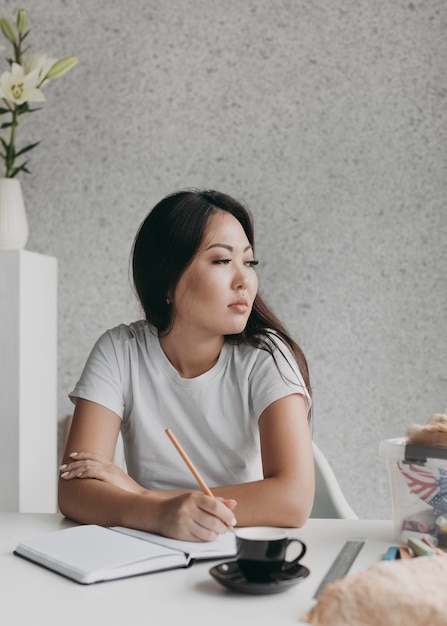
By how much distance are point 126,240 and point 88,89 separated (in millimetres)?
528

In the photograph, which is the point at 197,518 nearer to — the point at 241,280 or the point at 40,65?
the point at 241,280

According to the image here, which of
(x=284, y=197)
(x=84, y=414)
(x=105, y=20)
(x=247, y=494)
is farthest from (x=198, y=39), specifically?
(x=247, y=494)

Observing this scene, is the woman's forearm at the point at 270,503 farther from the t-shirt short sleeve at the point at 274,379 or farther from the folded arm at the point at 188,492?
the t-shirt short sleeve at the point at 274,379

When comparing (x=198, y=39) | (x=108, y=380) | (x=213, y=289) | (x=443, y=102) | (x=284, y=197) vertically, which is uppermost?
(x=198, y=39)

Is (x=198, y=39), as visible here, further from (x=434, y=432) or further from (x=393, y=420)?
(x=434, y=432)

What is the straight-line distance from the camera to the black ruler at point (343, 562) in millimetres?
995

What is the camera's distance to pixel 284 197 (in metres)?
2.62

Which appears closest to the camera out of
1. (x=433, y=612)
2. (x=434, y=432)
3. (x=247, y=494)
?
(x=433, y=612)

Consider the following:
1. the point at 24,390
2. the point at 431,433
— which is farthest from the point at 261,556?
the point at 24,390

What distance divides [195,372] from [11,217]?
40.8 inches

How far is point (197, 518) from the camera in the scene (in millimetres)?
1128

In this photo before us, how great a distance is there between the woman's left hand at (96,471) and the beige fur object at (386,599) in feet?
2.00

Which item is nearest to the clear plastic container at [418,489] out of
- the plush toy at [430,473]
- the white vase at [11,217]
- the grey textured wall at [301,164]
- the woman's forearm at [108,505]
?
the plush toy at [430,473]

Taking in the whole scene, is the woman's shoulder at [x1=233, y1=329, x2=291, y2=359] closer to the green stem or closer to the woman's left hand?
the woman's left hand
